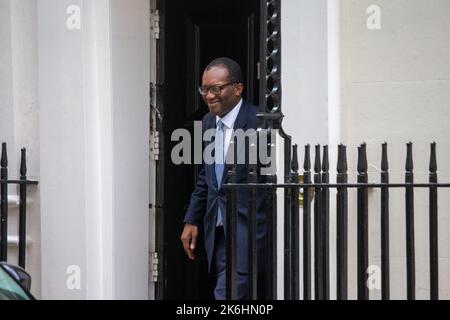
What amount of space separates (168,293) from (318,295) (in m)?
2.21

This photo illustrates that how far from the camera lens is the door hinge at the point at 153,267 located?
9.42 m

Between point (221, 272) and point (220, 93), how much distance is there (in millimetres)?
1202

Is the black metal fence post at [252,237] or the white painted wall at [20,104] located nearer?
the black metal fence post at [252,237]

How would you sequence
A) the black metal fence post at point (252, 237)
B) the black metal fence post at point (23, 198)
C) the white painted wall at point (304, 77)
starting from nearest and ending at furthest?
the black metal fence post at point (252, 237), the black metal fence post at point (23, 198), the white painted wall at point (304, 77)

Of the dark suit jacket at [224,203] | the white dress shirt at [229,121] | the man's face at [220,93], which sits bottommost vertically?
the dark suit jacket at [224,203]

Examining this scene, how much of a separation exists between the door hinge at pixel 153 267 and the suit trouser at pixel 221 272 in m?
0.97

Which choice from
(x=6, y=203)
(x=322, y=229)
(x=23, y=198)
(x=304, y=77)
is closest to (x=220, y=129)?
(x=304, y=77)

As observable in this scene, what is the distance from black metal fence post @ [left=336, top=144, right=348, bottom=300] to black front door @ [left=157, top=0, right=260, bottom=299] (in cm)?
211

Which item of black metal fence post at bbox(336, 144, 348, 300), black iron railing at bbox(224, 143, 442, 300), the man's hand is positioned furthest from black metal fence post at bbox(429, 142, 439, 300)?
the man's hand

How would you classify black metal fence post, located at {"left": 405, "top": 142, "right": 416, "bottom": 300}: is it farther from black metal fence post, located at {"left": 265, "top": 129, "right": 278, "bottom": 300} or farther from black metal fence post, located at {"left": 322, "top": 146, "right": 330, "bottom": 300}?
black metal fence post, located at {"left": 265, "top": 129, "right": 278, "bottom": 300}

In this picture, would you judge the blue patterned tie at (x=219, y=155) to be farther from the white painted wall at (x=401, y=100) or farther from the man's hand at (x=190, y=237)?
the white painted wall at (x=401, y=100)

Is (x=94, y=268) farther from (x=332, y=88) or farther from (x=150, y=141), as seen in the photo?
(x=332, y=88)

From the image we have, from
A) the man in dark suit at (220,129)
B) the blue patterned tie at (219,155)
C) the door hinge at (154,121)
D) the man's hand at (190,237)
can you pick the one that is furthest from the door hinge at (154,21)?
the man's hand at (190,237)
